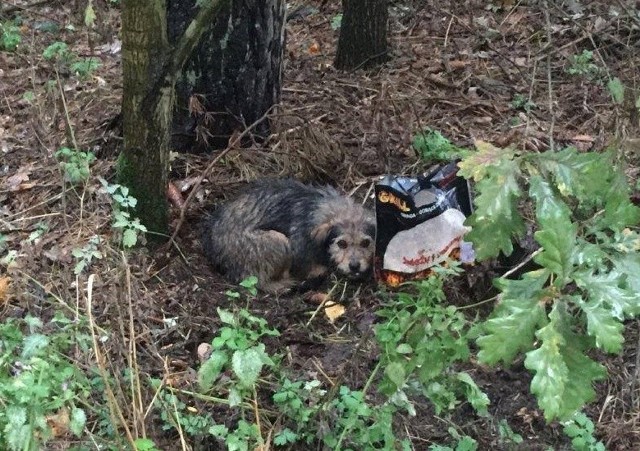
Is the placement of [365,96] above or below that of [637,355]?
above

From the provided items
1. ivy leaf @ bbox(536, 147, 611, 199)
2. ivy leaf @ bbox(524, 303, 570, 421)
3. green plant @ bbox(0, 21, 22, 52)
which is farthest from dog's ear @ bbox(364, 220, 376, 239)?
green plant @ bbox(0, 21, 22, 52)

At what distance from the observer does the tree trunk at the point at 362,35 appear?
701cm

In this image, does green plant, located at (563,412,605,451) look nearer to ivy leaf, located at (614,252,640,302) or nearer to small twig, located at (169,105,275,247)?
ivy leaf, located at (614,252,640,302)

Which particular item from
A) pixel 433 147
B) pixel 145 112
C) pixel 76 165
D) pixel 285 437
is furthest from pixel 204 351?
pixel 433 147

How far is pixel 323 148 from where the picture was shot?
558 cm

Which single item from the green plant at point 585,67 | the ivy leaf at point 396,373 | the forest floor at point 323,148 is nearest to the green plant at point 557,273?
the forest floor at point 323,148

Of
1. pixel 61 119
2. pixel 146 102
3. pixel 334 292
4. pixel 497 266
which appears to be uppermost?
pixel 146 102

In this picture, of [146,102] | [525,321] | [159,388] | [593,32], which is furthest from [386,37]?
[525,321]

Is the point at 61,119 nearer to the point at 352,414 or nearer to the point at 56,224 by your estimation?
the point at 56,224

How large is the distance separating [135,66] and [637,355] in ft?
9.75

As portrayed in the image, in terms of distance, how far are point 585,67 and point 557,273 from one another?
16.8ft

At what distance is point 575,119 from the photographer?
626cm

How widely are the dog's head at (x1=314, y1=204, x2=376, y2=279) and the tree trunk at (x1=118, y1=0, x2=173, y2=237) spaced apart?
1.04 metres

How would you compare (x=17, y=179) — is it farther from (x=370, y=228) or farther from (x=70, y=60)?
(x=370, y=228)
